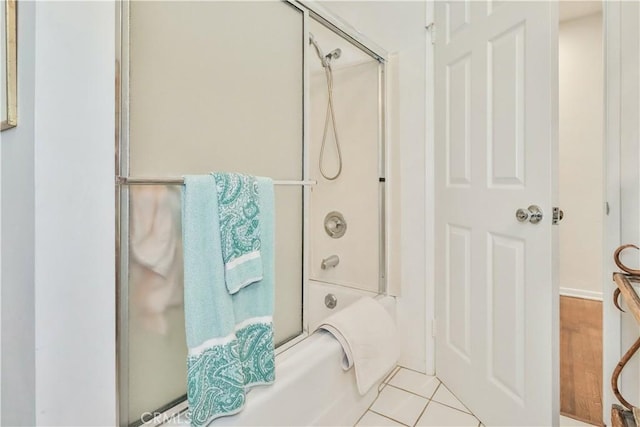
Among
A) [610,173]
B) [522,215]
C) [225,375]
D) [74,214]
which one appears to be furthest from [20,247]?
[610,173]

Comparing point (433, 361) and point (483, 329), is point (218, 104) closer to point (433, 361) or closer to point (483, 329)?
point (483, 329)

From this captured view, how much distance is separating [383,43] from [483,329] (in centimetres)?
157

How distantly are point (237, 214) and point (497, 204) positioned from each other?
103 centimetres

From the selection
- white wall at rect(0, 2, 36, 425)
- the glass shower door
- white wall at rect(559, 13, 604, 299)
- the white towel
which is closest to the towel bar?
the glass shower door

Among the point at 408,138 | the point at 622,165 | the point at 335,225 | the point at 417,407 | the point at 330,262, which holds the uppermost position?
the point at 408,138

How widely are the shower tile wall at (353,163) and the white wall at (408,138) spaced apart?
0.38 feet

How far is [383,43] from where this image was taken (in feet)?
6.17

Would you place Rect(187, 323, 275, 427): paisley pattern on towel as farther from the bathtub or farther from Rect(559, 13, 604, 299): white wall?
Rect(559, 13, 604, 299): white wall

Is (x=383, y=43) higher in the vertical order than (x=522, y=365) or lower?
higher

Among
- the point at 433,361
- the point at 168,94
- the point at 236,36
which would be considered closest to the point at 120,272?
the point at 168,94

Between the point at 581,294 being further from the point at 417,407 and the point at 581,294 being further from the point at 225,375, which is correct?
the point at 225,375

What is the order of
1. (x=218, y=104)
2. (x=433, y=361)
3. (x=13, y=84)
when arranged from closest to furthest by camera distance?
(x=13, y=84), (x=218, y=104), (x=433, y=361)

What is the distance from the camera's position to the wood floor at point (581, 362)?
1.46 metres

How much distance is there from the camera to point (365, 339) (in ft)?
4.59
